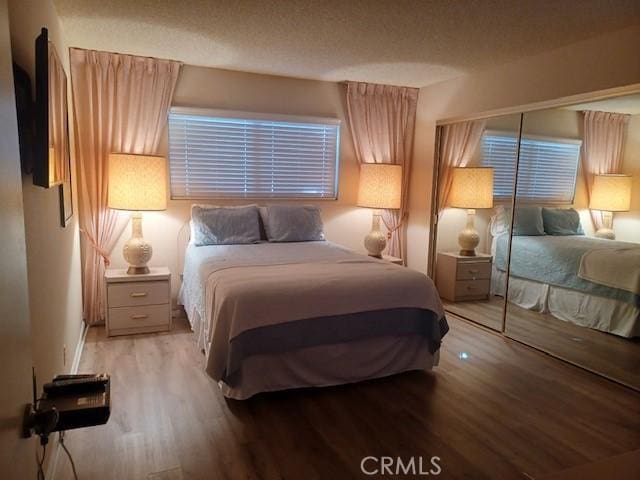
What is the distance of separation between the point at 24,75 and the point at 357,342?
2177 millimetres

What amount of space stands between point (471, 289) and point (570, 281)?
1.00 metres

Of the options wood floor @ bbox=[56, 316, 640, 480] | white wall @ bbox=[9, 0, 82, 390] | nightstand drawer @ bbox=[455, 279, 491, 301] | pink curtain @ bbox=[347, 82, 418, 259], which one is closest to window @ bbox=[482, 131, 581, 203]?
nightstand drawer @ bbox=[455, 279, 491, 301]

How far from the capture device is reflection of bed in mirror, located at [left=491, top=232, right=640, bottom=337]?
3051mm

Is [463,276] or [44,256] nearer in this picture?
[44,256]

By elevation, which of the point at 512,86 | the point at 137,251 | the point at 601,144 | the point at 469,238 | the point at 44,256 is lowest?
the point at 137,251

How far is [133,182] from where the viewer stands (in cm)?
356

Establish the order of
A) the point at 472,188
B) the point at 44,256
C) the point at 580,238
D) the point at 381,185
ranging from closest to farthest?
the point at 44,256
the point at 580,238
the point at 472,188
the point at 381,185

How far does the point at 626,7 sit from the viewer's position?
2.59 metres

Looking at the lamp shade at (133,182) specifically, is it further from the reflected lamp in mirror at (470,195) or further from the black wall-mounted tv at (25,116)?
the reflected lamp in mirror at (470,195)

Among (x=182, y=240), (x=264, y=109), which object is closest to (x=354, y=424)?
(x=182, y=240)

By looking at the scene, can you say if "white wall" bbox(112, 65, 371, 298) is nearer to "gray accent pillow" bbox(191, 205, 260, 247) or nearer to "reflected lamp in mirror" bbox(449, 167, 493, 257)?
"gray accent pillow" bbox(191, 205, 260, 247)

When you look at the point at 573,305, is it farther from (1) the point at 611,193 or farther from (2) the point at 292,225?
(2) the point at 292,225

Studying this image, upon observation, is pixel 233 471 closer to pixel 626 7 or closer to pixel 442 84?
pixel 626 7

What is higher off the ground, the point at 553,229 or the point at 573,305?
the point at 553,229
